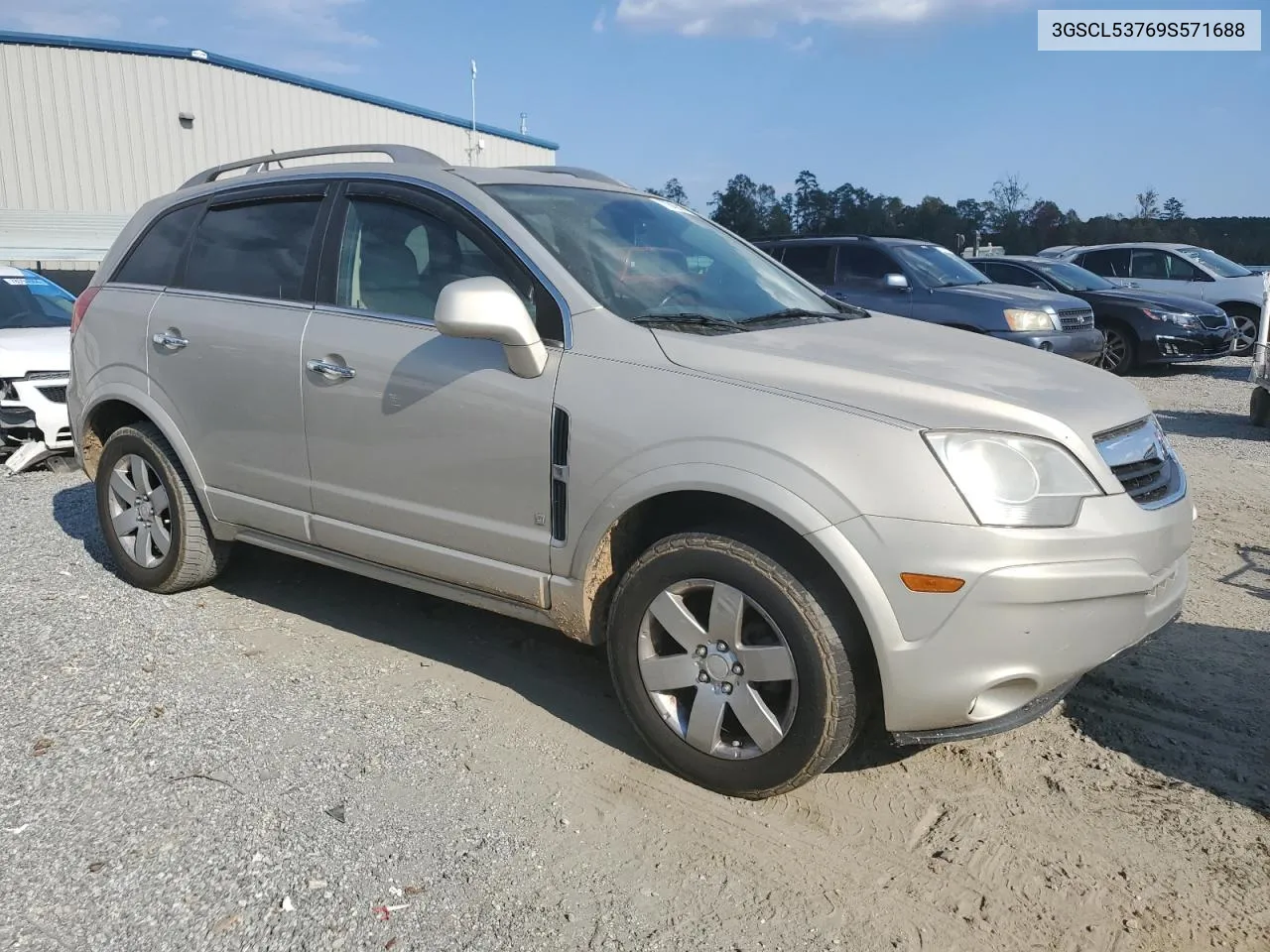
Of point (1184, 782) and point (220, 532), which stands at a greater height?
point (220, 532)

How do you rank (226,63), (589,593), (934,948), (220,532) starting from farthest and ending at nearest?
(226,63) < (220,532) < (589,593) < (934,948)

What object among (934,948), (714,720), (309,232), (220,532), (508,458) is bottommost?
(934,948)

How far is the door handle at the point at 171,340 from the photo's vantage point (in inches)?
173

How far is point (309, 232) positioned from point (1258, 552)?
502cm

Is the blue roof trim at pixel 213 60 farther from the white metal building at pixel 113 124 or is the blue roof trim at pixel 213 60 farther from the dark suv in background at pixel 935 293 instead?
the dark suv in background at pixel 935 293

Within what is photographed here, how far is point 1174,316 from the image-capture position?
13.2 m

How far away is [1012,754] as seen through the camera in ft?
11.2

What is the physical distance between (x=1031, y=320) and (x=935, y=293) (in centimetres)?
101

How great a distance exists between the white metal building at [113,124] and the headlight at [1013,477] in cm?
1851

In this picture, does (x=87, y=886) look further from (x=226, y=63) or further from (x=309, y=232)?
(x=226, y=63)

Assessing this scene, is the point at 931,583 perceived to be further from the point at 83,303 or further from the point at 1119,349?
the point at 1119,349

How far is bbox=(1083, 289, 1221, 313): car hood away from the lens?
13.4 m

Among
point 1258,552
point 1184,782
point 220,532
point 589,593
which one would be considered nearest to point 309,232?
point 220,532

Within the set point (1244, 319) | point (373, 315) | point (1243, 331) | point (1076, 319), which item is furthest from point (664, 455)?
point (1244, 319)
